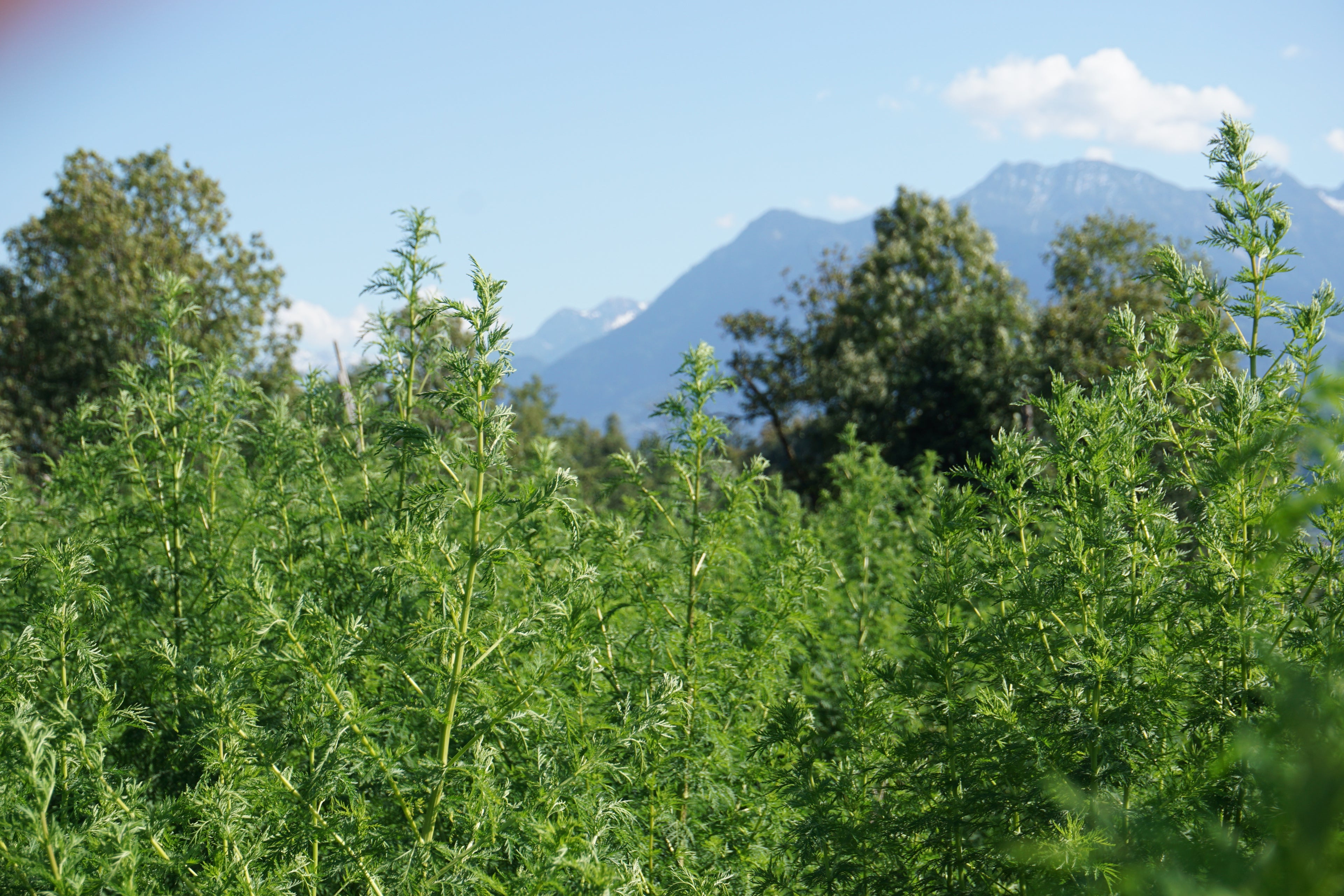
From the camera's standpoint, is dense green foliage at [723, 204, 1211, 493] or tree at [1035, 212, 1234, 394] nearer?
tree at [1035, 212, 1234, 394]

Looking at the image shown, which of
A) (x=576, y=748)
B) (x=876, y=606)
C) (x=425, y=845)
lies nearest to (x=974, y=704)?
(x=576, y=748)

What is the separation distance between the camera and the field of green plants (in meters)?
2.71

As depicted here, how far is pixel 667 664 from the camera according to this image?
13.5ft

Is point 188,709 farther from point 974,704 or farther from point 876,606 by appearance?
point 876,606

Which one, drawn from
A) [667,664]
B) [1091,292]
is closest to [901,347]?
[1091,292]

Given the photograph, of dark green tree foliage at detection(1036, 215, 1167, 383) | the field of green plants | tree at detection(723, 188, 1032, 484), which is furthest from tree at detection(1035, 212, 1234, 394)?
the field of green plants

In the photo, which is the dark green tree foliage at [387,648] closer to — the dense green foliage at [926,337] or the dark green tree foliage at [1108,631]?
the dark green tree foliage at [1108,631]

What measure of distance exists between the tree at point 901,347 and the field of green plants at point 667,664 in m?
→ 15.8

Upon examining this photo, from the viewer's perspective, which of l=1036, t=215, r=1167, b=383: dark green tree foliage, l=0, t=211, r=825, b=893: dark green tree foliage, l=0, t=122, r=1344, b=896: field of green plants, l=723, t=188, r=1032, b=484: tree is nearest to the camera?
l=0, t=122, r=1344, b=896: field of green plants

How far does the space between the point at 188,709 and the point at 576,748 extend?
6.71 ft

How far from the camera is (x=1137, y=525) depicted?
3.04 metres

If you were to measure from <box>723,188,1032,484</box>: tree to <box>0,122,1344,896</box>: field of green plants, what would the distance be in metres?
15.8

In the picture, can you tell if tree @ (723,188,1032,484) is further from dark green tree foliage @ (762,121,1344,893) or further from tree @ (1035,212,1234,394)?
dark green tree foliage @ (762,121,1344,893)

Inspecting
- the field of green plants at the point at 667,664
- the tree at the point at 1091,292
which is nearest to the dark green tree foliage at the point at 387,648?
the field of green plants at the point at 667,664
